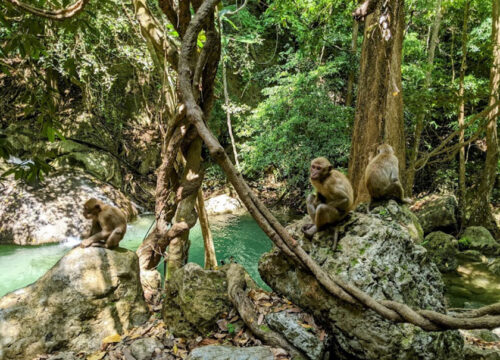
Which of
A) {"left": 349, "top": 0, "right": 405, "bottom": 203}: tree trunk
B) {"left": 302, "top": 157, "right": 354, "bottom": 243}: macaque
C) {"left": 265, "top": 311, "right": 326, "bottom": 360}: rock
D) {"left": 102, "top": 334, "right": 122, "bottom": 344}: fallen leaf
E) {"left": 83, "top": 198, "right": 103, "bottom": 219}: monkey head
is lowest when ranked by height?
{"left": 102, "top": 334, "right": 122, "bottom": 344}: fallen leaf

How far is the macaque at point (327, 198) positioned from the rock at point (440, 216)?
945cm

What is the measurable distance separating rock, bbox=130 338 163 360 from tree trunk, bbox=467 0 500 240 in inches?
434

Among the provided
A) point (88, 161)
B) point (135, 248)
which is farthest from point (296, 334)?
point (88, 161)

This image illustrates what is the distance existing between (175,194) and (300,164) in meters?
7.92

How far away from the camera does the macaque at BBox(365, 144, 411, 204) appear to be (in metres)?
3.71

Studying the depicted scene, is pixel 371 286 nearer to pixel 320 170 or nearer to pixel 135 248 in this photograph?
pixel 320 170

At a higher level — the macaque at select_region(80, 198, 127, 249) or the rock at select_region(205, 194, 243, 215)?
the macaque at select_region(80, 198, 127, 249)

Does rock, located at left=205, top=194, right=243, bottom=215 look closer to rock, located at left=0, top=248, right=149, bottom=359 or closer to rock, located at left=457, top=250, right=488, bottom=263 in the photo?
rock, located at left=457, top=250, right=488, bottom=263

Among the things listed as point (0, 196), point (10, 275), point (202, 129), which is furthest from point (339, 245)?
point (0, 196)

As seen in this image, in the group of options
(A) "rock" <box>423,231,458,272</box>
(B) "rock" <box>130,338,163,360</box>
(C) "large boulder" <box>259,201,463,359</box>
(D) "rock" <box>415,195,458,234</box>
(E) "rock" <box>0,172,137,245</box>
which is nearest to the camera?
(C) "large boulder" <box>259,201,463,359</box>

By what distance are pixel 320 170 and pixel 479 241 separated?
9.80m

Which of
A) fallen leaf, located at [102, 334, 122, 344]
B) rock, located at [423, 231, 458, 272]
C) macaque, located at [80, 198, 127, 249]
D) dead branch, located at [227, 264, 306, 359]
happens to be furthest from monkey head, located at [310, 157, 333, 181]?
rock, located at [423, 231, 458, 272]

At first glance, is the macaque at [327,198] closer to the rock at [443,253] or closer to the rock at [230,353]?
the rock at [230,353]

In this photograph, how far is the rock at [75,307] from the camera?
9.52 ft
